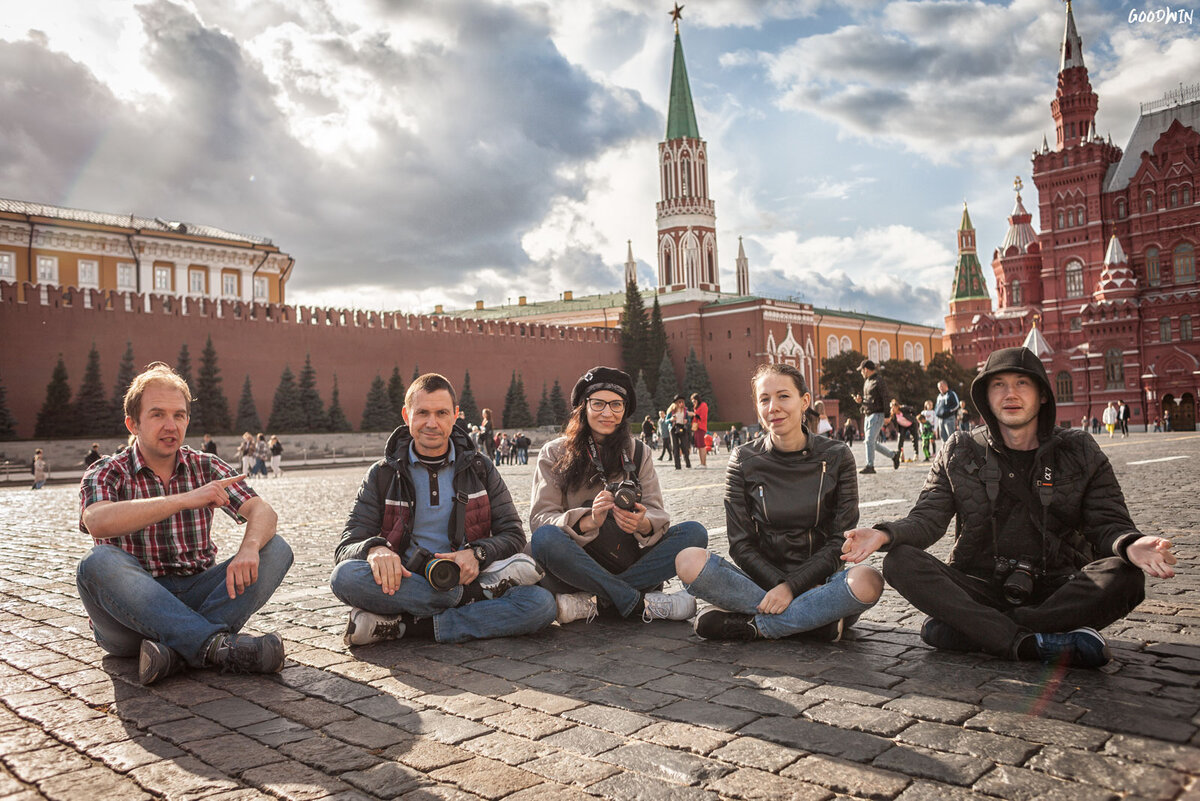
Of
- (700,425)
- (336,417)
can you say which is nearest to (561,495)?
(700,425)

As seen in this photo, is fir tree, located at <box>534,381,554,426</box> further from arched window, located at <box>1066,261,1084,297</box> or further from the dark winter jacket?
the dark winter jacket

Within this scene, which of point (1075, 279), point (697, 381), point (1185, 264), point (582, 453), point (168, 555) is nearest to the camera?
point (168, 555)

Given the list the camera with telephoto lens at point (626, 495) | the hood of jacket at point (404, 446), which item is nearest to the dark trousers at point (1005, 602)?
the camera with telephoto lens at point (626, 495)

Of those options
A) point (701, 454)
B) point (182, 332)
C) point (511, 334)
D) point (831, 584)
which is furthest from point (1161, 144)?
point (831, 584)

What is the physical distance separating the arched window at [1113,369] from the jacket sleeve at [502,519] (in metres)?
45.8

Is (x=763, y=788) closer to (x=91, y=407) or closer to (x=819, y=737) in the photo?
(x=819, y=737)

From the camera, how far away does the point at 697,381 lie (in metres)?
50.0

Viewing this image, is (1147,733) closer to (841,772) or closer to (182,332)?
(841,772)

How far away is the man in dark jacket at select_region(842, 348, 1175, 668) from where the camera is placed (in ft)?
9.41

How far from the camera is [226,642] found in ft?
9.84

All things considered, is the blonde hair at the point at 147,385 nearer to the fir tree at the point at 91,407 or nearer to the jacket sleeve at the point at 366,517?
the jacket sleeve at the point at 366,517

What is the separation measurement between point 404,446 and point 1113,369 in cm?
4655

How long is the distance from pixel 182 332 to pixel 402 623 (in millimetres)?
32145

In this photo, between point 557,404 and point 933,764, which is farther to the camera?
point 557,404
